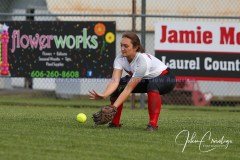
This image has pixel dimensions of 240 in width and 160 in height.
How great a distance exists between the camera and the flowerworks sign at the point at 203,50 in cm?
1788

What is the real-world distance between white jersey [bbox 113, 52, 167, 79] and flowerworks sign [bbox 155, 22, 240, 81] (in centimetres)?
718

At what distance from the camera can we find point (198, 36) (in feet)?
59.0

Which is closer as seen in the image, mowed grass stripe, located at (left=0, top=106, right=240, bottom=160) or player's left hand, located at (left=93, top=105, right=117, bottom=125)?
mowed grass stripe, located at (left=0, top=106, right=240, bottom=160)

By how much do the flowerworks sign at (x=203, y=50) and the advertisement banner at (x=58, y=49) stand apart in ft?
4.01

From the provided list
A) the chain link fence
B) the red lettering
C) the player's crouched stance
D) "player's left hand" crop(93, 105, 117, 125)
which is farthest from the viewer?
the chain link fence

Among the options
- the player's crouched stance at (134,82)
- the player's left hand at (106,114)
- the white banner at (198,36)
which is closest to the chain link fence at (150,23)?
the white banner at (198,36)

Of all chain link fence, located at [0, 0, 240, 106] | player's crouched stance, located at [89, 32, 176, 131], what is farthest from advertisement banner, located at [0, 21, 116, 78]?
player's crouched stance, located at [89, 32, 176, 131]

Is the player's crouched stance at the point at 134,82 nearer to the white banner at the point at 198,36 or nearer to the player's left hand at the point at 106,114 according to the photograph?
the player's left hand at the point at 106,114

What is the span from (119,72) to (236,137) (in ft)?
5.82

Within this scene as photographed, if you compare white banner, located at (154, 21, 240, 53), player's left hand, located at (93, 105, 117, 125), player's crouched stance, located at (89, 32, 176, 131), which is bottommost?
player's left hand, located at (93, 105, 117, 125)

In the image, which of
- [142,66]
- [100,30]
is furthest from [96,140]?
[100,30]

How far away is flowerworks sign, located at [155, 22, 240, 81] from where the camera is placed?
17.9 metres

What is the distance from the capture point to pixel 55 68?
1819 centimetres

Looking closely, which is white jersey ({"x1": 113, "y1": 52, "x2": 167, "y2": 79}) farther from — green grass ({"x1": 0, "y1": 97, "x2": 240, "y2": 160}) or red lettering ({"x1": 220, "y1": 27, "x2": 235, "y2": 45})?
red lettering ({"x1": 220, "y1": 27, "x2": 235, "y2": 45})
